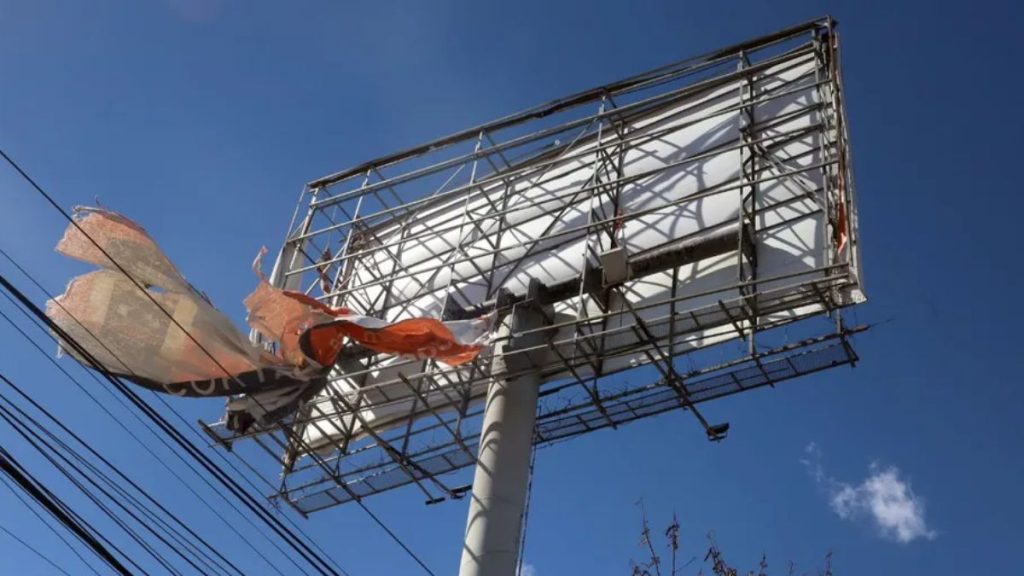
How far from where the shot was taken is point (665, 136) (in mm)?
14414

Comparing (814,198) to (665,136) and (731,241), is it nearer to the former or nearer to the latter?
(731,241)

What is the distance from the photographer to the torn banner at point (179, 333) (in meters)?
11.9

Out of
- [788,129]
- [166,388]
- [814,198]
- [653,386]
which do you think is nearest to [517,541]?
[653,386]

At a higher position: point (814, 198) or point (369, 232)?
point (369, 232)

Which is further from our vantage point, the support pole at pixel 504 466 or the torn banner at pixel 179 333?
the torn banner at pixel 179 333

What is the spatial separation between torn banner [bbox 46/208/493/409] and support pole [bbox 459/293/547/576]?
2.10ft

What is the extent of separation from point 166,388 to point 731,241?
6.28 metres

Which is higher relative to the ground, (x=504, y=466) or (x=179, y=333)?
(x=179, y=333)

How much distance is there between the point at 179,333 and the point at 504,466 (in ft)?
12.4

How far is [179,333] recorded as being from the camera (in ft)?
39.7

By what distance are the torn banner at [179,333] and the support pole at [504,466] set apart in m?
0.64

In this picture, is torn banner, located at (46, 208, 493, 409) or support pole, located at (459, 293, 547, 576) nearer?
support pole, located at (459, 293, 547, 576)

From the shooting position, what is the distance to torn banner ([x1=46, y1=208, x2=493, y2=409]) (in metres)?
11.9

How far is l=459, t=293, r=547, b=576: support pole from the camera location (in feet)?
37.4
